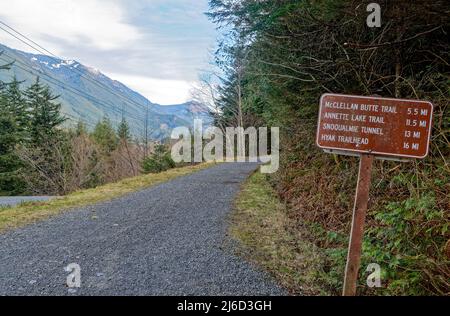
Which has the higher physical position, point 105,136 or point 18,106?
point 18,106

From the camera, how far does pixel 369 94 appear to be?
5.40 metres

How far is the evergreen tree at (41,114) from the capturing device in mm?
28516

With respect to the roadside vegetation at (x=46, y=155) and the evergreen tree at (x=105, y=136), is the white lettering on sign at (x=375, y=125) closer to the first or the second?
the roadside vegetation at (x=46, y=155)

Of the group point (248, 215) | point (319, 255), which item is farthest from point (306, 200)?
point (319, 255)

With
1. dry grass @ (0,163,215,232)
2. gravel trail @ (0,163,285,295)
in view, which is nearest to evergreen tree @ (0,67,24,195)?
dry grass @ (0,163,215,232)

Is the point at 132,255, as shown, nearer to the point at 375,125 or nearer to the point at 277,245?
the point at 277,245

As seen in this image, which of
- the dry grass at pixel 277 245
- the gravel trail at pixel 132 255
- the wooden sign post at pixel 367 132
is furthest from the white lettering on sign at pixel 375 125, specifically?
the gravel trail at pixel 132 255

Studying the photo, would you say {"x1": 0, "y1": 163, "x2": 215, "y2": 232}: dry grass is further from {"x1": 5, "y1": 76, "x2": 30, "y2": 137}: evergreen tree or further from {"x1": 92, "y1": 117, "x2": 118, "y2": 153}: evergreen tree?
{"x1": 92, "y1": 117, "x2": 118, "y2": 153}: evergreen tree

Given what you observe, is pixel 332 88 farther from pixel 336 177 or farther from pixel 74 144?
pixel 74 144

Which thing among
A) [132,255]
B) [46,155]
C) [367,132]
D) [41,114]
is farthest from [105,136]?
[367,132]

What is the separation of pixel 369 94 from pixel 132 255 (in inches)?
174

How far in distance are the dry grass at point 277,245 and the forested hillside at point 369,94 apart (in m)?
0.22
